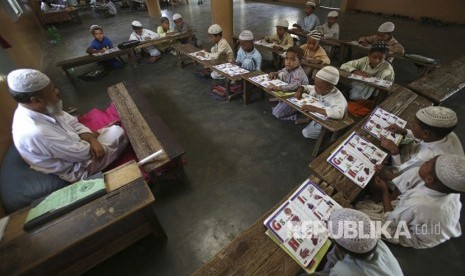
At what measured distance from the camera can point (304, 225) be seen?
189 centimetres

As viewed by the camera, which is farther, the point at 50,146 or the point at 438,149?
the point at 50,146

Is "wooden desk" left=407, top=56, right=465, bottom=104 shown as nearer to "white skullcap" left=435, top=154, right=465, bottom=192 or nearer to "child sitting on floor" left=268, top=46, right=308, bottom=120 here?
"child sitting on floor" left=268, top=46, right=308, bottom=120

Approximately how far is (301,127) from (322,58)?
2.06 meters

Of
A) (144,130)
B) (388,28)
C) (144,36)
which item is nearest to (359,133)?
(144,130)

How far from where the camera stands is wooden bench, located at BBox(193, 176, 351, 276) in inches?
64.8

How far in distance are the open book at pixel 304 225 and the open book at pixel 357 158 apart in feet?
1.57

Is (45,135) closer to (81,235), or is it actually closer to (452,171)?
(81,235)

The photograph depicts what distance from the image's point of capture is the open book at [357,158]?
2.32m

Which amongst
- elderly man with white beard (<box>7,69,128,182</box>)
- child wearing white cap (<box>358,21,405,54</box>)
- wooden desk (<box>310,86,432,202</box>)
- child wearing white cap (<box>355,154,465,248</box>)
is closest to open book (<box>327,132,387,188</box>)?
wooden desk (<box>310,86,432,202</box>)

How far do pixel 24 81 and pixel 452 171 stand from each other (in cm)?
402

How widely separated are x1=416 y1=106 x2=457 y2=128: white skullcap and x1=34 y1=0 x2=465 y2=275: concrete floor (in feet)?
4.58

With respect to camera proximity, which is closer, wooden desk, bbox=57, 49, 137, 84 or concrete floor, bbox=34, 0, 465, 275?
concrete floor, bbox=34, 0, 465, 275

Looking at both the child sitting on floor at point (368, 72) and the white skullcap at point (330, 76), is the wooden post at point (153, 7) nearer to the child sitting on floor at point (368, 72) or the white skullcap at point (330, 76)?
the child sitting on floor at point (368, 72)

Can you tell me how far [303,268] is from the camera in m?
1.67
